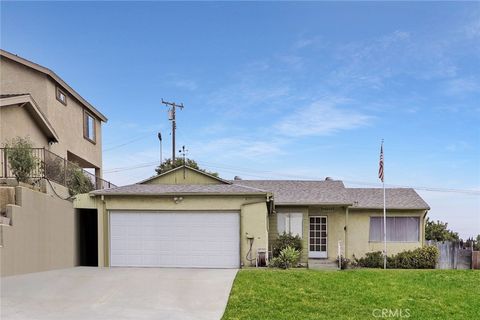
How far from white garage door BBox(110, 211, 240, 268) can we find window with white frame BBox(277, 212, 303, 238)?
15.1 feet

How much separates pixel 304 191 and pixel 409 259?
5.66 metres

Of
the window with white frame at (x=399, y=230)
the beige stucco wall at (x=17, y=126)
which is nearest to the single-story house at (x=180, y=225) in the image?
the beige stucco wall at (x=17, y=126)

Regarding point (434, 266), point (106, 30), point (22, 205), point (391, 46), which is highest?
point (106, 30)

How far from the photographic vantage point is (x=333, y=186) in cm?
2355

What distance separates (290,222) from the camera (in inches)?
812

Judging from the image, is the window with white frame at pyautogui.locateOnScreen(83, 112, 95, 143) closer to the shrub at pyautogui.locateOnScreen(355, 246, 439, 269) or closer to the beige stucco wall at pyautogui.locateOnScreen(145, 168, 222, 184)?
the beige stucco wall at pyautogui.locateOnScreen(145, 168, 222, 184)

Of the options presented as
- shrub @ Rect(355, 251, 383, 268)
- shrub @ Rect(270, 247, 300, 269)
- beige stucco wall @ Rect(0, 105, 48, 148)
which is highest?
beige stucco wall @ Rect(0, 105, 48, 148)

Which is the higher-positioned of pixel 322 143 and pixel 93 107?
pixel 93 107

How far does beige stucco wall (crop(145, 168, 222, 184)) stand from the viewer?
19250 mm

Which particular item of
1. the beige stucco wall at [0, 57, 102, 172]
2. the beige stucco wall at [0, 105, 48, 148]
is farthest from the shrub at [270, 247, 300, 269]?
the beige stucco wall at [0, 57, 102, 172]

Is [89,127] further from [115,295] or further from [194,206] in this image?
[115,295]

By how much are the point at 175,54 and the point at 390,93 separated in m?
9.73

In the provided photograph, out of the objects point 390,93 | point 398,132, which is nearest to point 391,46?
point 390,93

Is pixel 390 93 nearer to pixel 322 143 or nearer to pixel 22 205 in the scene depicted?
pixel 322 143
